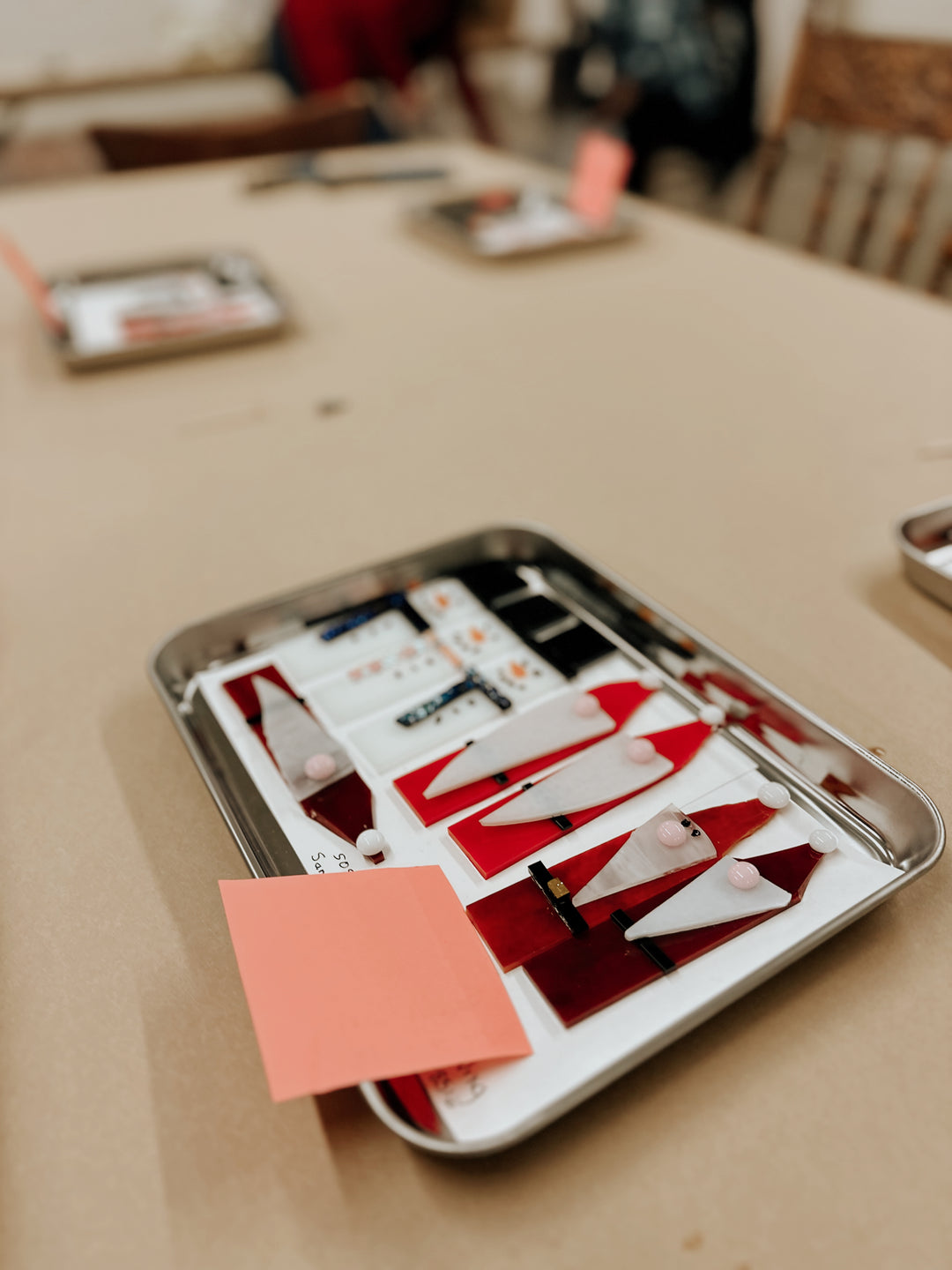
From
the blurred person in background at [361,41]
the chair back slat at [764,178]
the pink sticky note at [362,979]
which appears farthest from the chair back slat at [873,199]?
the blurred person in background at [361,41]

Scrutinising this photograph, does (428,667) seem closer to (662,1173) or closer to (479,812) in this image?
(479,812)

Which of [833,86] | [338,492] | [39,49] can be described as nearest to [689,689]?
[338,492]

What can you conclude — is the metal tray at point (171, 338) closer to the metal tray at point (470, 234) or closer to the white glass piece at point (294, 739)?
the metal tray at point (470, 234)

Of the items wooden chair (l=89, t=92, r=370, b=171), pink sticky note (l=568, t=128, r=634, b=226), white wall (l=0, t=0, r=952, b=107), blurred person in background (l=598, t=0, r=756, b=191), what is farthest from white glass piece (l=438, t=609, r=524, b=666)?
white wall (l=0, t=0, r=952, b=107)

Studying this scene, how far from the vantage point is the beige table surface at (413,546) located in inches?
12.3

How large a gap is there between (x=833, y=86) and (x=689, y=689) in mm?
1303

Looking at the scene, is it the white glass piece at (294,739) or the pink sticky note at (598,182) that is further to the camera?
the pink sticky note at (598,182)

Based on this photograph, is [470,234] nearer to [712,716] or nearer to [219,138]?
[219,138]

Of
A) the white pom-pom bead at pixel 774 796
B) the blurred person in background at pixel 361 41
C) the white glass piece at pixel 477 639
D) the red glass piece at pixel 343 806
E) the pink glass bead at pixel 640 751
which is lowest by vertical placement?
the red glass piece at pixel 343 806

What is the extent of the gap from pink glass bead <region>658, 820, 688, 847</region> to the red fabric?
10.0ft

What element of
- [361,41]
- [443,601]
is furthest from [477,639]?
[361,41]

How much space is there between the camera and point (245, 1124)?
335mm

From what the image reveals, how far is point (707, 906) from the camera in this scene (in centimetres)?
37

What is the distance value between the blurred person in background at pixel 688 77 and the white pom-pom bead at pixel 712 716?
218cm
